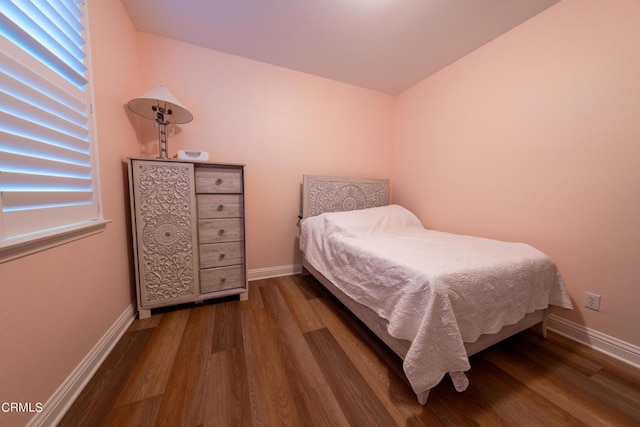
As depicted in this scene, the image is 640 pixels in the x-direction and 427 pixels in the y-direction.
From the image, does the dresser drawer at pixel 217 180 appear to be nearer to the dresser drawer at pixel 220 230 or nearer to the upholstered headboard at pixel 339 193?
the dresser drawer at pixel 220 230

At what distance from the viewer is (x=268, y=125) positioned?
2.26 metres

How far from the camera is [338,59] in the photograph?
2.12 m

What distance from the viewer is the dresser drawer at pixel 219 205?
5.67ft

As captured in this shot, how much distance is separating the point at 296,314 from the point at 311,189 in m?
1.30

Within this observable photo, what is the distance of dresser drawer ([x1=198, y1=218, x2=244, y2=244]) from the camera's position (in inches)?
68.8

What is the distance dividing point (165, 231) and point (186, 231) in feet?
0.45

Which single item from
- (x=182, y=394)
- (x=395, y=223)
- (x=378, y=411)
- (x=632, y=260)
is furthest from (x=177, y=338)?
(x=632, y=260)

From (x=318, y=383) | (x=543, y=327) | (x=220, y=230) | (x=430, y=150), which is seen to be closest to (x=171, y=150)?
(x=220, y=230)

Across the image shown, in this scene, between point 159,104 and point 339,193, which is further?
point 339,193

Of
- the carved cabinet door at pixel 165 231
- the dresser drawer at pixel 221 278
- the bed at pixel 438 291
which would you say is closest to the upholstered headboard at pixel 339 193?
the bed at pixel 438 291

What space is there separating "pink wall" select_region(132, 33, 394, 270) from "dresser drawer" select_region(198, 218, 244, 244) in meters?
0.41

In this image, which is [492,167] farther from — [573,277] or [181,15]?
[181,15]

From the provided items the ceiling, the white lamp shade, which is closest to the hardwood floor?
the white lamp shade

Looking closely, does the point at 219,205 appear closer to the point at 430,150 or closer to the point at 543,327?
the point at 430,150
